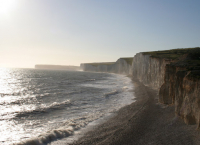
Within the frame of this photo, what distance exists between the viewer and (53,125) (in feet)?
35.2

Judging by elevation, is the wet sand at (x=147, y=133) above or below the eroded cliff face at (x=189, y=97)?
below

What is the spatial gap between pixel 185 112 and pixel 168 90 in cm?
506

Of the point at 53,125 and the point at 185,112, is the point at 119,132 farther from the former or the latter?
the point at 53,125

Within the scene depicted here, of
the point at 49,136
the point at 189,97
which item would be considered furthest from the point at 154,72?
the point at 49,136

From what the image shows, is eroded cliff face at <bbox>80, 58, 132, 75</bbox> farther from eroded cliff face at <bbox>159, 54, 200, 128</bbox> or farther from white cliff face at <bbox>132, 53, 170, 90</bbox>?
eroded cliff face at <bbox>159, 54, 200, 128</bbox>

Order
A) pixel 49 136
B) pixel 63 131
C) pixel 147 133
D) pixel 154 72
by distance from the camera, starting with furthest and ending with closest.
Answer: pixel 154 72 → pixel 63 131 → pixel 49 136 → pixel 147 133

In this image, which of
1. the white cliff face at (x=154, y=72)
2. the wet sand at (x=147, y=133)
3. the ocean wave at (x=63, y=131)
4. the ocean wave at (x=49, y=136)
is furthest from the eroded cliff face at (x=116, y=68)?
the ocean wave at (x=49, y=136)

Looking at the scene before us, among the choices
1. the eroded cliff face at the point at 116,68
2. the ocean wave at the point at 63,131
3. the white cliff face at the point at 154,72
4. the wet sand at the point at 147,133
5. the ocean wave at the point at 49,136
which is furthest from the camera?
the eroded cliff face at the point at 116,68

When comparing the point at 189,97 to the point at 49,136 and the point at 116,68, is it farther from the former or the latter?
the point at 116,68

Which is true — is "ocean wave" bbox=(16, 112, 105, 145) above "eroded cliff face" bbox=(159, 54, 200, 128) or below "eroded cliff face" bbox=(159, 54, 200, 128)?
below

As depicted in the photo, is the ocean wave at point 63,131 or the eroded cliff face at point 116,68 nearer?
the ocean wave at point 63,131

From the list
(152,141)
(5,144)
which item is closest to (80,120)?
(5,144)

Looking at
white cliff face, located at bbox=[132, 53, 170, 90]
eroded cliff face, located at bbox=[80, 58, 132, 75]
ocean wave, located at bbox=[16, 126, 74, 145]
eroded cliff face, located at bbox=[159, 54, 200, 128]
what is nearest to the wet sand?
eroded cliff face, located at bbox=[159, 54, 200, 128]

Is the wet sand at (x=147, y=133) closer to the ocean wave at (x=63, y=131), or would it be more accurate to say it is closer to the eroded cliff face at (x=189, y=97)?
the eroded cliff face at (x=189, y=97)
